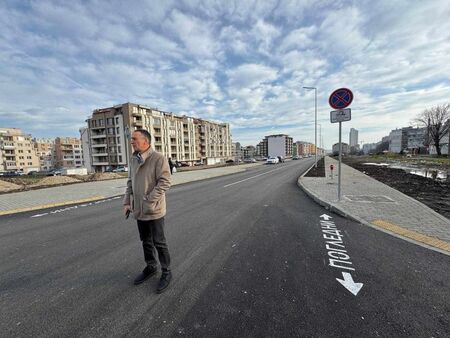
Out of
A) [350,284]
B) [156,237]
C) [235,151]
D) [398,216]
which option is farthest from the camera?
[235,151]

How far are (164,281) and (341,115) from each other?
648 cm

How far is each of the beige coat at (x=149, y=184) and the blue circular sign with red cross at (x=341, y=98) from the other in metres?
5.95

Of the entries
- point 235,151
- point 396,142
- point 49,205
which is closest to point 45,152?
point 235,151

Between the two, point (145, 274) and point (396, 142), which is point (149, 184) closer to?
point (145, 274)

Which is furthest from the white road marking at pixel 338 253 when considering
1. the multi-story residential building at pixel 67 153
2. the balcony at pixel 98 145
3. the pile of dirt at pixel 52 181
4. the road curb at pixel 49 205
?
the multi-story residential building at pixel 67 153

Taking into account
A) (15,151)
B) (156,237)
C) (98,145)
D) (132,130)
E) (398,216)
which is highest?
(132,130)

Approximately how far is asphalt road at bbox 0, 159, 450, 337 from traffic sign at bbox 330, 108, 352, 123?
10.6ft

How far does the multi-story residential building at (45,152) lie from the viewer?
99162mm

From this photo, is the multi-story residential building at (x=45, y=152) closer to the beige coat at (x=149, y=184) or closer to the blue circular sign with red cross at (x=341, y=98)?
the beige coat at (x=149, y=184)

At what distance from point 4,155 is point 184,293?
106 m

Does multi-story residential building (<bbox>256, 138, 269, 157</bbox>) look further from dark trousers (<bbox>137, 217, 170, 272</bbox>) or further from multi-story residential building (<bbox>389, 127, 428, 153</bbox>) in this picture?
dark trousers (<bbox>137, 217, 170, 272</bbox>)

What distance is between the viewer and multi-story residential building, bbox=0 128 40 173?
240ft

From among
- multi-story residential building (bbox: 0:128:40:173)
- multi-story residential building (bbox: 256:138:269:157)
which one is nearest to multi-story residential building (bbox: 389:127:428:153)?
multi-story residential building (bbox: 256:138:269:157)

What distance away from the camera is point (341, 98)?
20.5 feet
